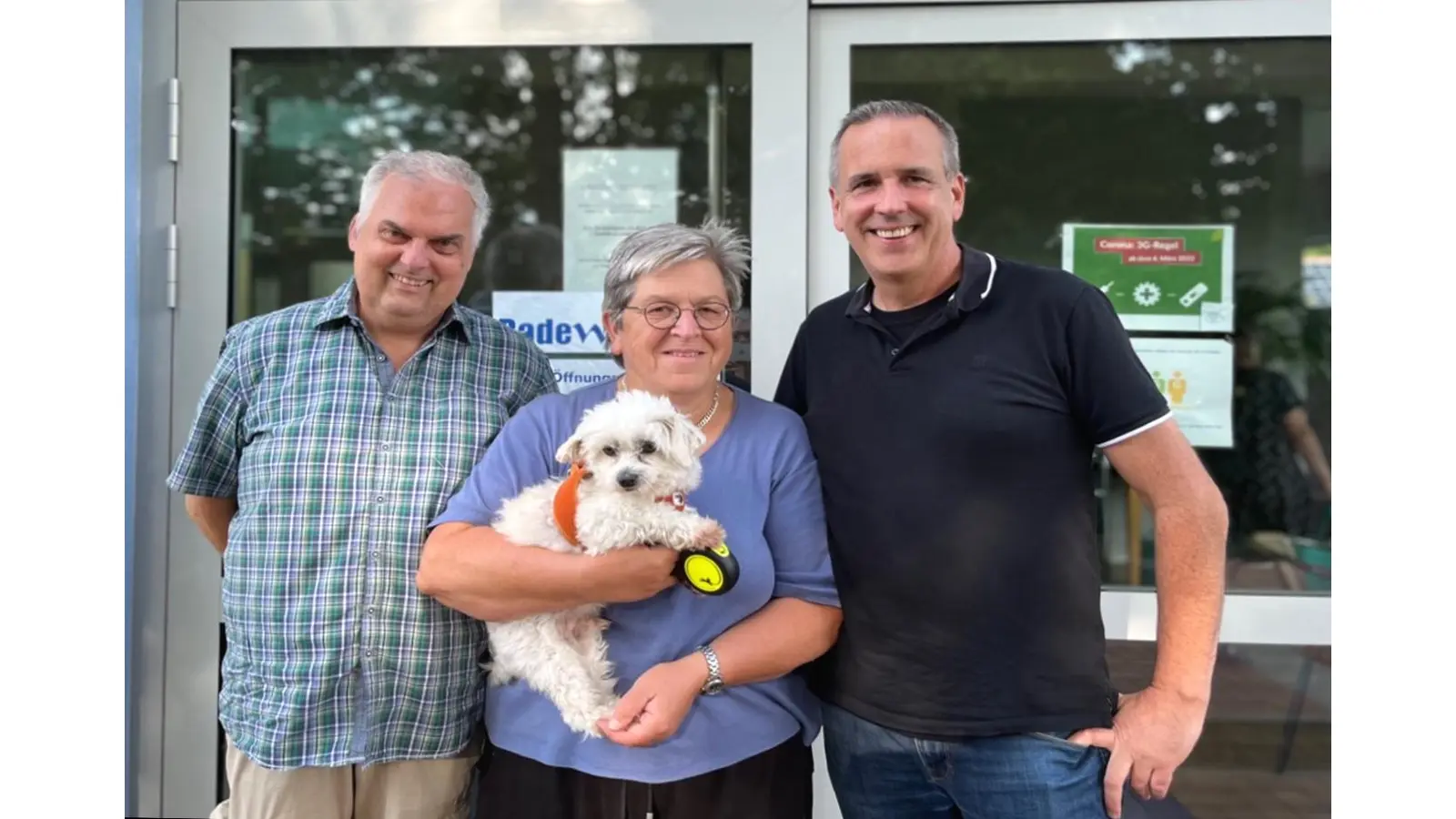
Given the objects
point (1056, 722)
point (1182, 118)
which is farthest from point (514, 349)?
point (1182, 118)

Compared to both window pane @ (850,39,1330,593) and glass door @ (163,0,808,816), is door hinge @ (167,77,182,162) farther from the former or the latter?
window pane @ (850,39,1330,593)

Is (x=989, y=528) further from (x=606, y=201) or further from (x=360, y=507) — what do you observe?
(x=606, y=201)

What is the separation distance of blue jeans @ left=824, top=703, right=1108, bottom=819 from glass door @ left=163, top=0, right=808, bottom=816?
5.62 ft

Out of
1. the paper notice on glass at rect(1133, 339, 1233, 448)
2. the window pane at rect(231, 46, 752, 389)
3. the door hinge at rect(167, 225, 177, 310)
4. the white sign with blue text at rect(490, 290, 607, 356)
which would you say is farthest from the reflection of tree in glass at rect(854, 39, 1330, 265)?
the door hinge at rect(167, 225, 177, 310)

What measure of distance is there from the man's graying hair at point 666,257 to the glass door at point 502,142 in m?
1.37

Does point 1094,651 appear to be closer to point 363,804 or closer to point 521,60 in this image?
point 363,804

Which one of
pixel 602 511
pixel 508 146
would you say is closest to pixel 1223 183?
pixel 508 146

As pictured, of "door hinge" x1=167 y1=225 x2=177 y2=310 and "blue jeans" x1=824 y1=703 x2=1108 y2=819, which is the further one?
"door hinge" x1=167 y1=225 x2=177 y2=310

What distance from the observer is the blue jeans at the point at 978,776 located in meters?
2.29

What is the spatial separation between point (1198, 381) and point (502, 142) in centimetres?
282

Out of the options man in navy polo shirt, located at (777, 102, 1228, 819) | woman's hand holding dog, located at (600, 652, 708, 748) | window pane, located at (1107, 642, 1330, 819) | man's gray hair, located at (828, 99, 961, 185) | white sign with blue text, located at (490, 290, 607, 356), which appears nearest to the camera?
woman's hand holding dog, located at (600, 652, 708, 748)

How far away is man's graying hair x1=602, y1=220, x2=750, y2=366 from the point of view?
7.64 ft

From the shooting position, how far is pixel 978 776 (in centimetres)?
232
